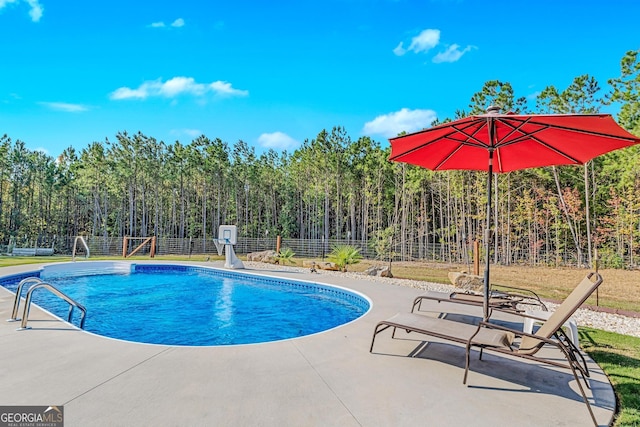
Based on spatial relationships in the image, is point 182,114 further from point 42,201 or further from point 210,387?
point 42,201

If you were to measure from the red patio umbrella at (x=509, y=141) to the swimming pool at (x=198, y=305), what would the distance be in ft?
10.2

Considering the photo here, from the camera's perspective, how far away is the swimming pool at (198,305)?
208 inches

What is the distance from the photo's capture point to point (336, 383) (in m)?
2.51

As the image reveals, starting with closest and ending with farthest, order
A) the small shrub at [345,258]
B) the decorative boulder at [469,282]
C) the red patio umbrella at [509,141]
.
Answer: the red patio umbrella at [509,141]
the decorative boulder at [469,282]
the small shrub at [345,258]

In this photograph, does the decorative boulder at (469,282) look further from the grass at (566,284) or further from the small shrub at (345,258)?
the small shrub at (345,258)

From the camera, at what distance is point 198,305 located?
716 cm

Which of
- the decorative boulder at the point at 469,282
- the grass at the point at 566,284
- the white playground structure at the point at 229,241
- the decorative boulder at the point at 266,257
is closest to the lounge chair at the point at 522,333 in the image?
the grass at the point at 566,284

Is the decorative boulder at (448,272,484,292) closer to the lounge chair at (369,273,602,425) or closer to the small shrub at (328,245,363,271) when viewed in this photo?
the small shrub at (328,245,363,271)

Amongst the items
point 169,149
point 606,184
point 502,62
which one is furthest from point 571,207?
point 169,149

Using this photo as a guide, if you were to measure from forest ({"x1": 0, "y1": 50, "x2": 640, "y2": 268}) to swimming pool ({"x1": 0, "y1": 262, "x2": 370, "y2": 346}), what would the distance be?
835cm

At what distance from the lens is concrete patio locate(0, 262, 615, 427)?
204 cm

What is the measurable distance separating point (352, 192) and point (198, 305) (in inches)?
680

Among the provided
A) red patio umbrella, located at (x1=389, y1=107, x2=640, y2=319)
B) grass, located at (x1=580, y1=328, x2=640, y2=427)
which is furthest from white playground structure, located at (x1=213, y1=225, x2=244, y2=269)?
grass, located at (x1=580, y1=328, x2=640, y2=427)

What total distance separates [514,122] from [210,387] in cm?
352
